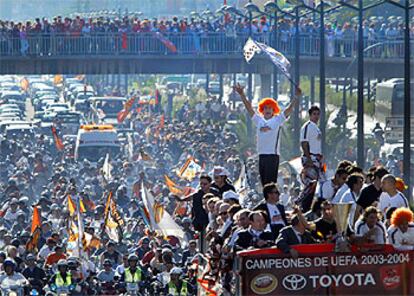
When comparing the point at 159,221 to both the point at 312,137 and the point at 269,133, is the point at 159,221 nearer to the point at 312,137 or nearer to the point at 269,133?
the point at 269,133

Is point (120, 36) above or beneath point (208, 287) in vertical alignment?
above

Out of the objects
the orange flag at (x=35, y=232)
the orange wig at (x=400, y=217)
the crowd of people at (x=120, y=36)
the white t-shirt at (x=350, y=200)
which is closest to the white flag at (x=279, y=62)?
the white t-shirt at (x=350, y=200)

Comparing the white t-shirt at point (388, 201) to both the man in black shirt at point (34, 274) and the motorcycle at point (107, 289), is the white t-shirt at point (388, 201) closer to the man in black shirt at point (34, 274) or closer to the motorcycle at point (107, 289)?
the motorcycle at point (107, 289)

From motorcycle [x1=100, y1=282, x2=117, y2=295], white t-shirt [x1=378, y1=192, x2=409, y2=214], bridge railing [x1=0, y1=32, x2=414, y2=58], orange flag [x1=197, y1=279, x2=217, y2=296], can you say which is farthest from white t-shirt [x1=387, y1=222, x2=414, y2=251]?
bridge railing [x1=0, y1=32, x2=414, y2=58]

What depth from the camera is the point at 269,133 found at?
21.6 m

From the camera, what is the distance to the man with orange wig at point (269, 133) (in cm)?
2155

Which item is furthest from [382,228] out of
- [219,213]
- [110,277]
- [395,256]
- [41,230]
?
[41,230]

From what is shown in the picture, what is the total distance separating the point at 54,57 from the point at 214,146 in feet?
49.5

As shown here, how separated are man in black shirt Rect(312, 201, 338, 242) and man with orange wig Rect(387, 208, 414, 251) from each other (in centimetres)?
65

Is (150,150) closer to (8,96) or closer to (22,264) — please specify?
(22,264)

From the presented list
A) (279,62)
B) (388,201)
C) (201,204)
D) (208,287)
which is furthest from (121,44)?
(388,201)

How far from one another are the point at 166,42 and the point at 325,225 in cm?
5122

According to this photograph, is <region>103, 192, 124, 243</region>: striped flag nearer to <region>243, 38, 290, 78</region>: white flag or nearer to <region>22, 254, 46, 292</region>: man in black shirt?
<region>22, 254, 46, 292</region>: man in black shirt

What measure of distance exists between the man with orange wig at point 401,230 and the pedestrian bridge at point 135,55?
1900 inches
